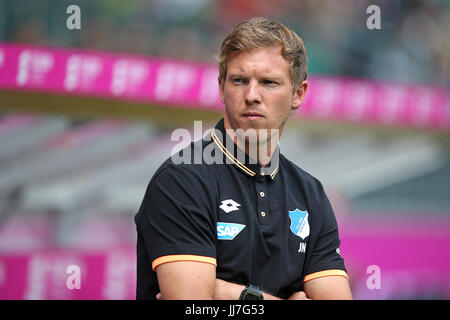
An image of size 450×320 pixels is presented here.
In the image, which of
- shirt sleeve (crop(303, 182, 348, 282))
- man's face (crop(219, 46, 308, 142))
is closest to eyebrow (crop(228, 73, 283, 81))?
man's face (crop(219, 46, 308, 142))

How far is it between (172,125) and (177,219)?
4.40 m

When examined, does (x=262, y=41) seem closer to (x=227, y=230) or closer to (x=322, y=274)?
(x=227, y=230)

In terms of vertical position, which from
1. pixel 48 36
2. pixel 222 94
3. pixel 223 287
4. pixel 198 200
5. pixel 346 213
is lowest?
pixel 346 213

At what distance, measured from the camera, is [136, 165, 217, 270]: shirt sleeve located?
1.88m

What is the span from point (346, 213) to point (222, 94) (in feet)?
16.4

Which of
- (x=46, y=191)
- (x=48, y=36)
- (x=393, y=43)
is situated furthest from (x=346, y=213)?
(x=48, y=36)

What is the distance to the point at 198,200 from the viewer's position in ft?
6.40

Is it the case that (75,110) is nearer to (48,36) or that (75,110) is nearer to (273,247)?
(48,36)

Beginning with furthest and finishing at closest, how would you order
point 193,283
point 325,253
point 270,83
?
point 325,253 → point 270,83 → point 193,283

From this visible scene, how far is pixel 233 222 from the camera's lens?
6.50ft

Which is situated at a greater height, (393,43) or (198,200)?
(393,43)

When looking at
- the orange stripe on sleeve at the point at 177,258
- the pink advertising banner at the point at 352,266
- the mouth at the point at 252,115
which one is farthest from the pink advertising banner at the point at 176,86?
the orange stripe on sleeve at the point at 177,258

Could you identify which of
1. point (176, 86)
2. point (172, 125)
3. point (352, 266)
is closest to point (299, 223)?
point (176, 86)

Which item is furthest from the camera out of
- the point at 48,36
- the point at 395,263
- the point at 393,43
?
the point at 393,43
